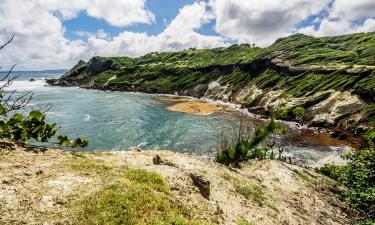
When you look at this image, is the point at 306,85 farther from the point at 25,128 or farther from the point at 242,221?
the point at 25,128

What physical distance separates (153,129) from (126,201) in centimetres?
8093

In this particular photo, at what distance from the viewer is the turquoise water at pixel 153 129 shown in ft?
252

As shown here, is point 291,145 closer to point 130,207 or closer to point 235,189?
point 235,189

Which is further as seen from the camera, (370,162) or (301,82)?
(301,82)

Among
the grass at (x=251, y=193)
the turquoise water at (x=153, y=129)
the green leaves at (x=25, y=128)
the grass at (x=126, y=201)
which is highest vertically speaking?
the green leaves at (x=25, y=128)

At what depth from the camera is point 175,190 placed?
1939 cm

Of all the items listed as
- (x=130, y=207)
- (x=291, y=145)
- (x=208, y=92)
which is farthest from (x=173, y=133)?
(x=208, y=92)

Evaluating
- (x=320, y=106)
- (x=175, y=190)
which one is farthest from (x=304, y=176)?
(x=320, y=106)

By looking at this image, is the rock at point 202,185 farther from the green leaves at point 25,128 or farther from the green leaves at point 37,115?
the green leaves at point 37,115

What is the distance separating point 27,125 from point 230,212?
1313cm

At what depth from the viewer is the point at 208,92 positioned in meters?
178

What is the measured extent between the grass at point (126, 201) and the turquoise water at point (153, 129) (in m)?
39.7

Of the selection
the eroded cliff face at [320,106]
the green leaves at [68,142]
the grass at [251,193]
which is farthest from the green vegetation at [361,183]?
the eroded cliff face at [320,106]

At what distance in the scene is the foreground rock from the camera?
1488 centimetres
